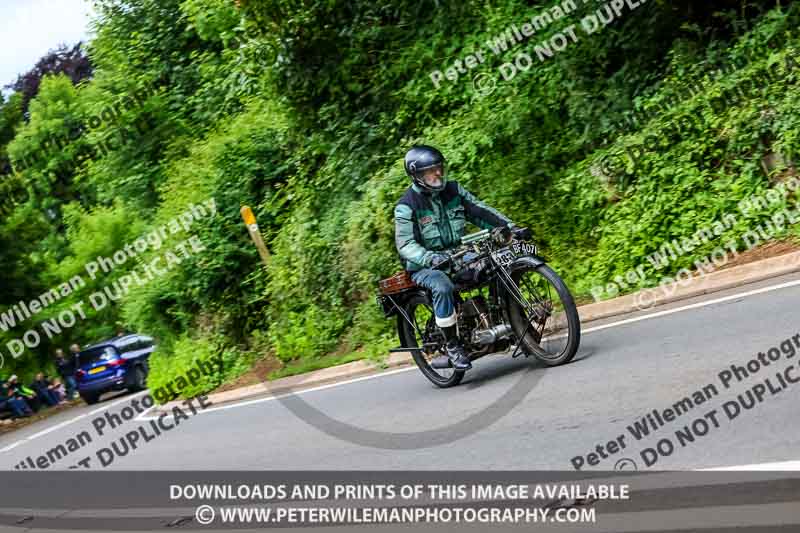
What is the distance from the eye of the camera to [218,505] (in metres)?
8.20

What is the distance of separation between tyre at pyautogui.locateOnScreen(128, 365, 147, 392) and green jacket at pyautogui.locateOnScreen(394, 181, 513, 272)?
791 inches

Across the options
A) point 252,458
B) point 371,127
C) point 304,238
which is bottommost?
point 252,458

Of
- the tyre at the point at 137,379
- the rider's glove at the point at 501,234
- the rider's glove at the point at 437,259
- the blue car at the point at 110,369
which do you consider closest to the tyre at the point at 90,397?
the blue car at the point at 110,369

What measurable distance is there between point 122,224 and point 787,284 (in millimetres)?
37787

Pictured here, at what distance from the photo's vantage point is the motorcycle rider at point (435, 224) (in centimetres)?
958

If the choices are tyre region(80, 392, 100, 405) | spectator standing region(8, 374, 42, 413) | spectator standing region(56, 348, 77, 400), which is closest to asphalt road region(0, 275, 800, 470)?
tyre region(80, 392, 100, 405)

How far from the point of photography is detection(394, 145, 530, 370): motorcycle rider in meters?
9.58

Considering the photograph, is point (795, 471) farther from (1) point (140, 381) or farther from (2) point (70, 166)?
(2) point (70, 166)

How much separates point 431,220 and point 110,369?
20.0m

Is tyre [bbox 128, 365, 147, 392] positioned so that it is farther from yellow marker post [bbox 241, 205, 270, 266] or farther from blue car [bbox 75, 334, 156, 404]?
yellow marker post [bbox 241, 205, 270, 266]

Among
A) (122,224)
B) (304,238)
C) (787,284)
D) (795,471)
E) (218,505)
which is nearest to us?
(795,471)

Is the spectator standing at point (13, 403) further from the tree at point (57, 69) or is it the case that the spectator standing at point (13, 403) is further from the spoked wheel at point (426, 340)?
the tree at point (57, 69)

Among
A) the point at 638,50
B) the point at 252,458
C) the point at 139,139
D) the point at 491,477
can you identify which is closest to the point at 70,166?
the point at 139,139

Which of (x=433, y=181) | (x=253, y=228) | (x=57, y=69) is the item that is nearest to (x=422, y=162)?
(x=433, y=181)
